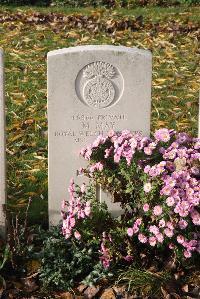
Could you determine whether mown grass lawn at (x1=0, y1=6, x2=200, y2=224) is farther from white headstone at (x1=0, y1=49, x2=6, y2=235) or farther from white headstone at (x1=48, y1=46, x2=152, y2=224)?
white headstone at (x1=48, y1=46, x2=152, y2=224)

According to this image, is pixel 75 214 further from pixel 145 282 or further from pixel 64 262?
pixel 145 282

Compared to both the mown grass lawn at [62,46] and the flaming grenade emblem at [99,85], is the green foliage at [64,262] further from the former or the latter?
the flaming grenade emblem at [99,85]

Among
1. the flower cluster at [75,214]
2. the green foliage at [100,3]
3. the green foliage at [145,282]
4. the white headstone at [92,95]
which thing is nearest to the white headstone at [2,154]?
the white headstone at [92,95]

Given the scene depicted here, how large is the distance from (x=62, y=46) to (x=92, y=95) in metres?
5.67

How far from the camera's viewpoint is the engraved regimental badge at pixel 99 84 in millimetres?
4762

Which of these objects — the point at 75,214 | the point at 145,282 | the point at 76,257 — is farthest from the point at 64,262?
the point at 145,282

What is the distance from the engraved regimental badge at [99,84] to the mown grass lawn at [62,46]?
1.14 metres

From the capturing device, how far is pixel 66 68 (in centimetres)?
473

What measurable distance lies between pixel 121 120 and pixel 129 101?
16 cm

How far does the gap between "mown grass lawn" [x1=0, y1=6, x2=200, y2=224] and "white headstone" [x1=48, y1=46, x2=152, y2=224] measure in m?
0.81

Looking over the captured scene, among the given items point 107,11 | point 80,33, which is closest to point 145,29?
point 80,33

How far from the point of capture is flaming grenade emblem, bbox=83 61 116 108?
4.76 meters

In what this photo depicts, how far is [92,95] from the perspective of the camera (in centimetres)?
479

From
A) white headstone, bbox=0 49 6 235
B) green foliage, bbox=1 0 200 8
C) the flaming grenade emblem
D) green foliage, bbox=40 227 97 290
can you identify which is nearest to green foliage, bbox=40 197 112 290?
green foliage, bbox=40 227 97 290
